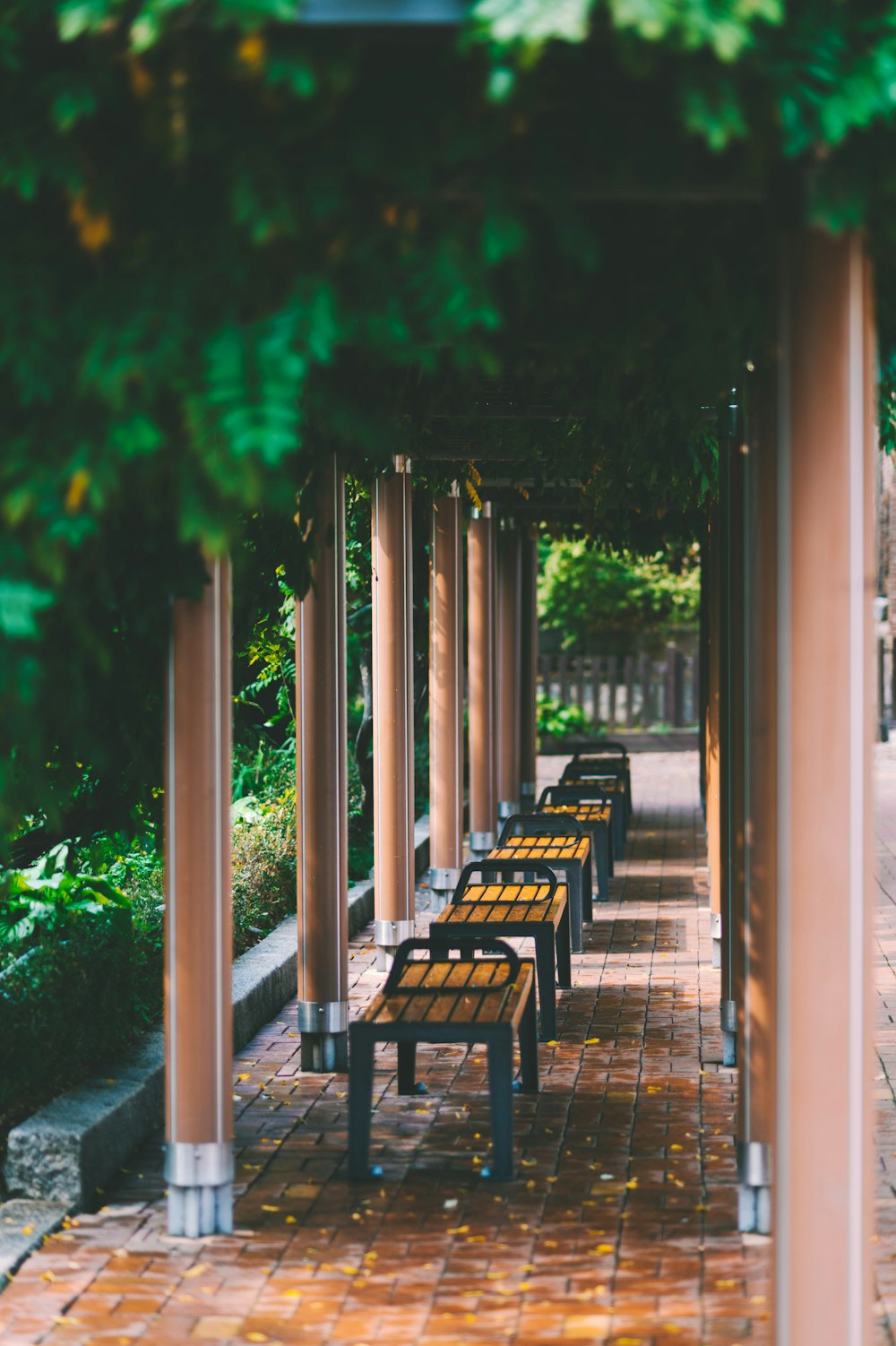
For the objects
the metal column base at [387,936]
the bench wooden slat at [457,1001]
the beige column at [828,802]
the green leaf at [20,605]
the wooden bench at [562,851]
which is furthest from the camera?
the wooden bench at [562,851]

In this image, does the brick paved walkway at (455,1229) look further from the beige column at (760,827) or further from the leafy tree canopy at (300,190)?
the leafy tree canopy at (300,190)

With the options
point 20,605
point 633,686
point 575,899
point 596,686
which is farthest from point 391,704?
point 633,686

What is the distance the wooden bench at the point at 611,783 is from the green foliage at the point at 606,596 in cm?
1161

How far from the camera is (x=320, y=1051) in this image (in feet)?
21.7

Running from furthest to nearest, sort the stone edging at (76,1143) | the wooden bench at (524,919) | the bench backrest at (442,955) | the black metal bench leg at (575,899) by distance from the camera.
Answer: the black metal bench leg at (575,899), the wooden bench at (524,919), the bench backrest at (442,955), the stone edging at (76,1143)

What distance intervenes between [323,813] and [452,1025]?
1606 millimetres

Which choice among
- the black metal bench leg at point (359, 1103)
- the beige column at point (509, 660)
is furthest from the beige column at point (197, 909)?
the beige column at point (509, 660)

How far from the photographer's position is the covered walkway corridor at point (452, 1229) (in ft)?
13.6

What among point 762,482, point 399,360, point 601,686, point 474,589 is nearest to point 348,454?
point 762,482

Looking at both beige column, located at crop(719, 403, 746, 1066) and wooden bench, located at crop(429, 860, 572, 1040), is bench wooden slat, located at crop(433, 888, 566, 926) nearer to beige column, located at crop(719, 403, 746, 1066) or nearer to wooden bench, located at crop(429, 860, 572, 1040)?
wooden bench, located at crop(429, 860, 572, 1040)

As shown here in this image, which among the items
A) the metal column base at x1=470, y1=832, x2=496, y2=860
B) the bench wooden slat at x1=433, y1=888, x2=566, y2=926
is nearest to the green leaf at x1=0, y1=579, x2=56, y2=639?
the bench wooden slat at x1=433, y1=888, x2=566, y2=926

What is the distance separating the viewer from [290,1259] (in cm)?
456

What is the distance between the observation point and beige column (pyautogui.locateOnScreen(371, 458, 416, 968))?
8547 millimetres

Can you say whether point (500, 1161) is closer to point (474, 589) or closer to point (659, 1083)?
point (659, 1083)
